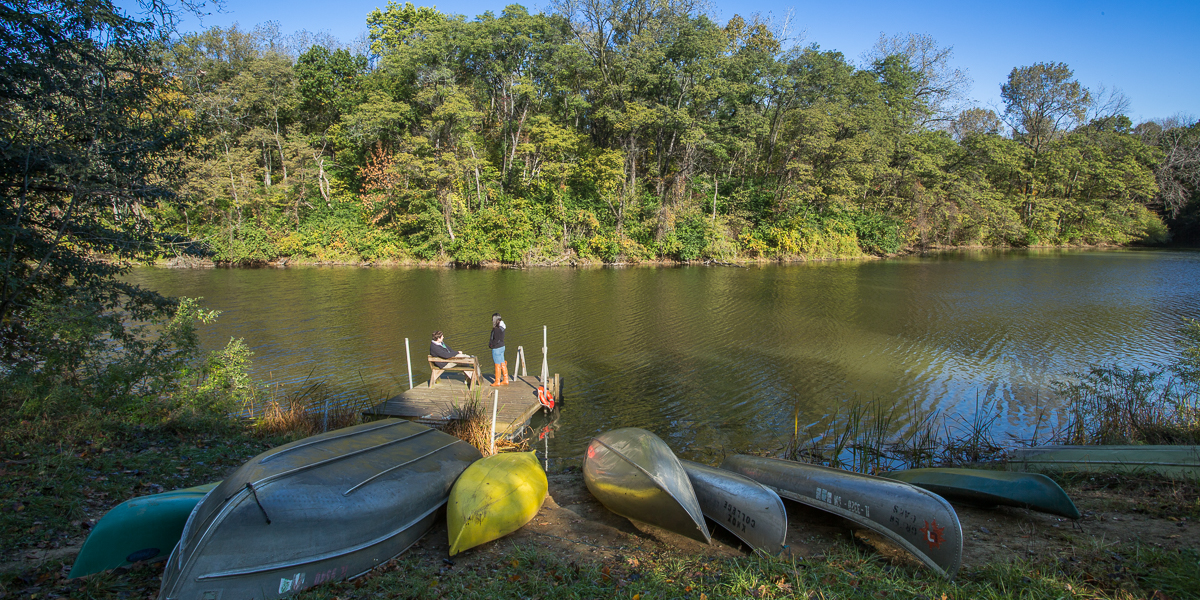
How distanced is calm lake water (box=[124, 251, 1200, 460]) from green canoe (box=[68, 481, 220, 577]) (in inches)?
206

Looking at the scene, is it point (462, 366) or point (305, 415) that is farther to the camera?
point (462, 366)

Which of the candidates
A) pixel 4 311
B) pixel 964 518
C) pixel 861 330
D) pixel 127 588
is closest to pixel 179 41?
pixel 4 311

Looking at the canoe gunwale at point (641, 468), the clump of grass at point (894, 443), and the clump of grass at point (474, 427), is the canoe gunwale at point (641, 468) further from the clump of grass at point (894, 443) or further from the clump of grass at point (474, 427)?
the clump of grass at point (894, 443)

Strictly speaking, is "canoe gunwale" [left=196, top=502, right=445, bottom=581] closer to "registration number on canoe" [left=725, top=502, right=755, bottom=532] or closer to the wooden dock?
"registration number on canoe" [left=725, top=502, right=755, bottom=532]

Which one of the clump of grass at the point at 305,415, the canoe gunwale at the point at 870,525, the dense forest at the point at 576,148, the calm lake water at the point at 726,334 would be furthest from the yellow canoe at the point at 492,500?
the dense forest at the point at 576,148

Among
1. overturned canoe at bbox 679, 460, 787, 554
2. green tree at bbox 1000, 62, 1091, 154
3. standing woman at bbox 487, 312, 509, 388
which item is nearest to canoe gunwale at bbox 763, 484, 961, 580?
overturned canoe at bbox 679, 460, 787, 554

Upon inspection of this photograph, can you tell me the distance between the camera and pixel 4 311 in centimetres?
712

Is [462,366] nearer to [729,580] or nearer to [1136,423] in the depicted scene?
[729,580]

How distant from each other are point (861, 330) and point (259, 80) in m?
38.9

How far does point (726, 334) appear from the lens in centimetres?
1627

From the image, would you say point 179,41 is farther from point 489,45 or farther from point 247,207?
point 247,207

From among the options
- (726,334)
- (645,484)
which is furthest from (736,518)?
(726,334)

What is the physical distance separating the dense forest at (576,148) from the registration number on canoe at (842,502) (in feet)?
96.6

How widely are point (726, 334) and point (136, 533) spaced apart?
46.4 ft
